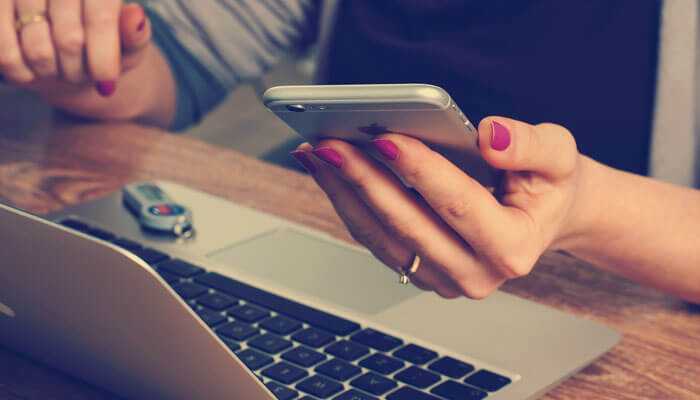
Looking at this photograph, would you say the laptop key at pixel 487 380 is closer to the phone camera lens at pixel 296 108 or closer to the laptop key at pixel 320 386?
the laptop key at pixel 320 386

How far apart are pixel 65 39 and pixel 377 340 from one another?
0.47 metres

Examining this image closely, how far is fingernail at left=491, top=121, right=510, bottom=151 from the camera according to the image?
55 cm

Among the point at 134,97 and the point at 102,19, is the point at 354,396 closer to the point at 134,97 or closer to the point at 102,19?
the point at 102,19

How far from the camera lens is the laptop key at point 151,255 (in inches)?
28.8

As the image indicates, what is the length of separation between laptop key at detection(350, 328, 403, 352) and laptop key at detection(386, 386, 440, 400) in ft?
0.17

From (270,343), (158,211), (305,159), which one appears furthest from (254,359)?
(158,211)

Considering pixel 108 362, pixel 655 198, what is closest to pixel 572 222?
pixel 655 198

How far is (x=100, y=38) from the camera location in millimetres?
927

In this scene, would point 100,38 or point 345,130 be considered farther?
point 100,38

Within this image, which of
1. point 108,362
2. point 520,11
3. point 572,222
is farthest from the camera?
point 520,11

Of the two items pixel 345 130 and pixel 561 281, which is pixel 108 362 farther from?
pixel 561 281

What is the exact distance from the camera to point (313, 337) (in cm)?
62

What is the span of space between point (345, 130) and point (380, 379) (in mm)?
143

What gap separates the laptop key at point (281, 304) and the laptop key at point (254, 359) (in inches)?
2.1
